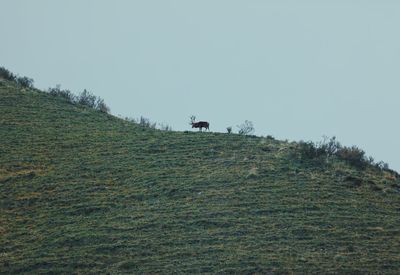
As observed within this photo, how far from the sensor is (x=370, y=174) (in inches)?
1750

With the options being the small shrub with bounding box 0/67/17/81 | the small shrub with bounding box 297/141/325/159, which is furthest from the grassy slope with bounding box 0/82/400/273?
the small shrub with bounding box 0/67/17/81

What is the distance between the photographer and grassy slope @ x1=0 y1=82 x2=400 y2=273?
112ft

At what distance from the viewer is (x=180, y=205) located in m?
39.2

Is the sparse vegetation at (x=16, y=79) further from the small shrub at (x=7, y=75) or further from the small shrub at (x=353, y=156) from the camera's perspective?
the small shrub at (x=353, y=156)

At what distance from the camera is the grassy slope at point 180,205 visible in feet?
112

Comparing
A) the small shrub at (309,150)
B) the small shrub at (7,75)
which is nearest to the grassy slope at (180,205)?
the small shrub at (309,150)

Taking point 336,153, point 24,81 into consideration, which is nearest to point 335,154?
point 336,153

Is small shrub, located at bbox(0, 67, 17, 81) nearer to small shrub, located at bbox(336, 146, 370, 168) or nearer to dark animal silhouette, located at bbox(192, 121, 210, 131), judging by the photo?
dark animal silhouette, located at bbox(192, 121, 210, 131)

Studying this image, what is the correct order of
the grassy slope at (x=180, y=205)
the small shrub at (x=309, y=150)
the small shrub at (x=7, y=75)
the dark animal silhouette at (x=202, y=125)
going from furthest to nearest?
the small shrub at (x=7, y=75), the dark animal silhouette at (x=202, y=125), the small shrub at (x=309, y=150), the grassy slope at (x=180, y=205)

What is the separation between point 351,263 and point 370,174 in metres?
12.0

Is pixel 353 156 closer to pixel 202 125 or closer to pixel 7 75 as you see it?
pixel 202 125

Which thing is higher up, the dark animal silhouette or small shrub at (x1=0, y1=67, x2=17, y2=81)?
small shrub at (x1=0, y1=67, x2=17, y2=81)

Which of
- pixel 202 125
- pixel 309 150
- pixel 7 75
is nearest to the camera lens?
pixel 309 150

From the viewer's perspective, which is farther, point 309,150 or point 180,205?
point 309,150
